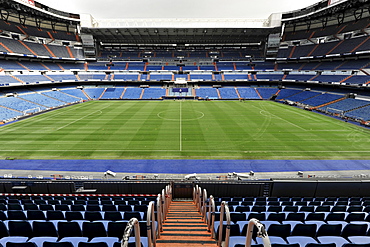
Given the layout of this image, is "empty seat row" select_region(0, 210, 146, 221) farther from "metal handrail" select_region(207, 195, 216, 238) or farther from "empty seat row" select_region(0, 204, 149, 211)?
"metal handrail" select_region(207, 195, 216, 238)

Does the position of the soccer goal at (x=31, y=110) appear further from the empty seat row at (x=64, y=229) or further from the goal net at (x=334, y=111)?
the goal net at (x=334, y=111)

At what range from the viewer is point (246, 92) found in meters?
61.1

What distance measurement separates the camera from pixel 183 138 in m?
23.6

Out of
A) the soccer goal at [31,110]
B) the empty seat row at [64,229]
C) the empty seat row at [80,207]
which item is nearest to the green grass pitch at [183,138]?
the soccer goal at [31,110]

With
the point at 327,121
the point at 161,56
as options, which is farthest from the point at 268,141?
the point at 161,56

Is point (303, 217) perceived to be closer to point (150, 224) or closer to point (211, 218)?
point (211, 218)

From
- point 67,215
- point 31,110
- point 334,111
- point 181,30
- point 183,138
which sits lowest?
point 183,138

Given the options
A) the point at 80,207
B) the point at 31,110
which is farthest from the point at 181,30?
the point at 80,207

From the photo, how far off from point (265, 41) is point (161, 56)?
139 feet

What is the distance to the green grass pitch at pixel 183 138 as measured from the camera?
62.5 ft

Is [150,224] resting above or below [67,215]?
above

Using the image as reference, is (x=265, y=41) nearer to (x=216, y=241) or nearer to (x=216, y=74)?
(x=216, y=74)

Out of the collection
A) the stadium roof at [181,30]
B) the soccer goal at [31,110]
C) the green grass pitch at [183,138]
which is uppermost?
the stadium roof at [181,30]

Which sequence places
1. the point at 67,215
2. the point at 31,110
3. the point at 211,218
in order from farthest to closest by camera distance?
the point at 31,110 < the point at 211,218 < the point at 67,215
